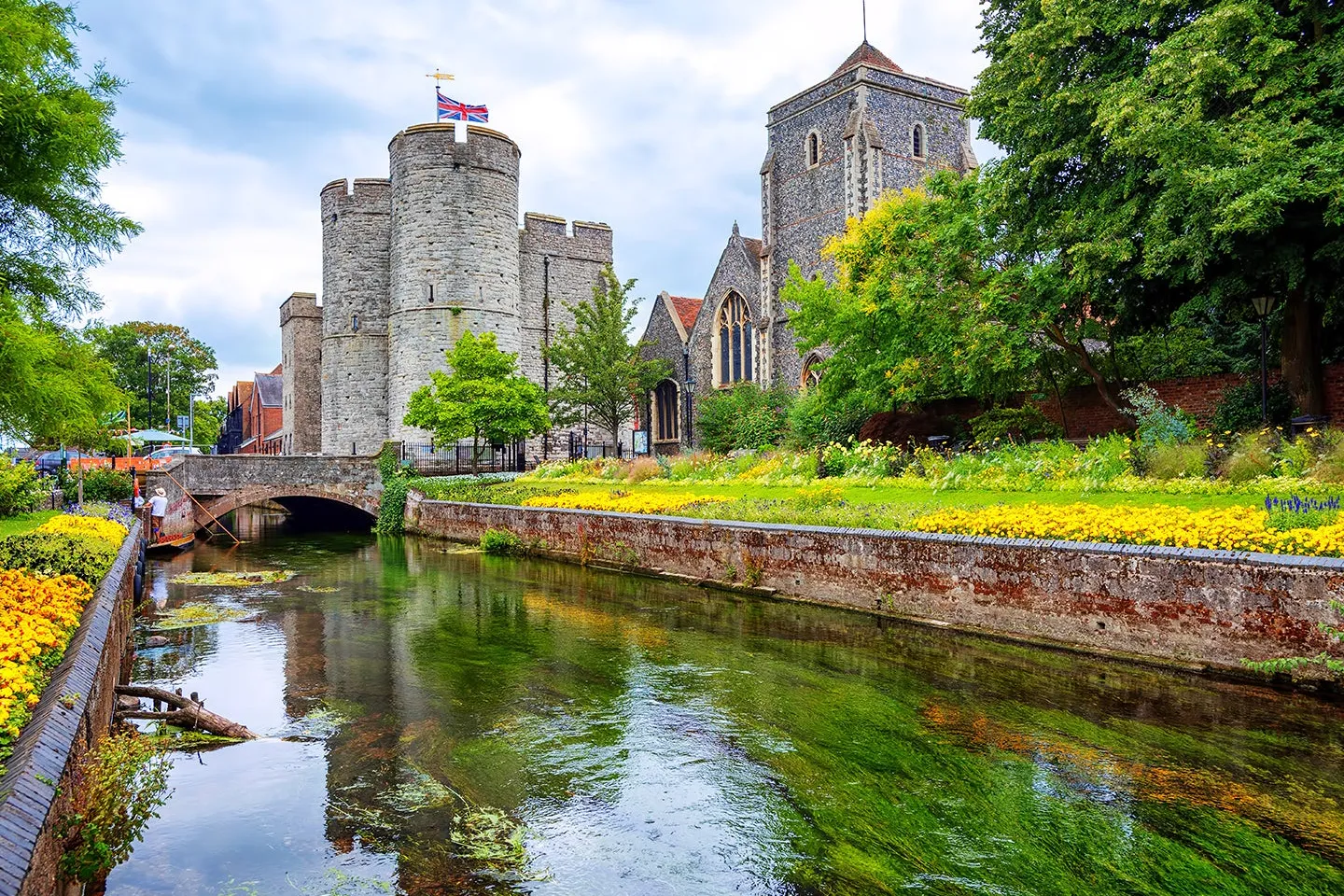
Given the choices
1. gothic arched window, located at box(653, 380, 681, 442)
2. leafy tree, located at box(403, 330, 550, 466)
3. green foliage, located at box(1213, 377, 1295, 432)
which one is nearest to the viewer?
green foliage, located at box(1213, 377, 1295, 432)

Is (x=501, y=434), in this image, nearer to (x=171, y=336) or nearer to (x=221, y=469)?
(x=221, y=469)

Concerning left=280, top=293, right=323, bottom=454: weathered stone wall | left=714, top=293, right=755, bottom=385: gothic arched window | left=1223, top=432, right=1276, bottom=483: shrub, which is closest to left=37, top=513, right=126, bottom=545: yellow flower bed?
left=1223, top=432, right=1276, bottom=483: shrub

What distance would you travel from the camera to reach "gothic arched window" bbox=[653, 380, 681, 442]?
40.6m

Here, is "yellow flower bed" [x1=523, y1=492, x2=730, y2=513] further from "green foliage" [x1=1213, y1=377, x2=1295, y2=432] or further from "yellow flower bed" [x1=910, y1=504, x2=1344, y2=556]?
"green foliage" [x1=1213, y1=377, x2=1295, y2=432]

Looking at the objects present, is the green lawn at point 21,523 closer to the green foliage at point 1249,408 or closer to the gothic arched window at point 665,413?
the green foliage at point 1249,408

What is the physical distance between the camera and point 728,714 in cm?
719

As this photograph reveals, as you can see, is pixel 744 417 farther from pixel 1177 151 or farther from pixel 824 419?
pixel 1177 151

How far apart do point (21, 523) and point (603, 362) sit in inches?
889

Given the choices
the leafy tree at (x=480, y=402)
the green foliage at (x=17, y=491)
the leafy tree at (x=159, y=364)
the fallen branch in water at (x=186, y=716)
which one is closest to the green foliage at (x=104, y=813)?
the fallen branch in water at (x=186, y=716)

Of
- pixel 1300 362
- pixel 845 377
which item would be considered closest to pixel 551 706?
pixel 1300 362

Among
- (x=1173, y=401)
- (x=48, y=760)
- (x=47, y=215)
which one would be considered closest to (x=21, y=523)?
(x=47, y=215)

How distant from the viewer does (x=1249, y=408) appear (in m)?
14.9

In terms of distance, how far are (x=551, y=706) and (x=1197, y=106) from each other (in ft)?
36.0

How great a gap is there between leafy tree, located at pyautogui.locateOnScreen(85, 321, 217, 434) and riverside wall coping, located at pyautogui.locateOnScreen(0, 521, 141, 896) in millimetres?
54761
